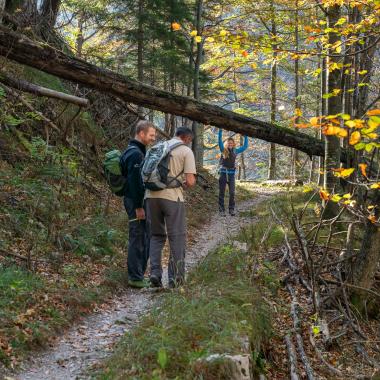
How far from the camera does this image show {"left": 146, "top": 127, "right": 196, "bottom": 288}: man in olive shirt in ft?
22.3

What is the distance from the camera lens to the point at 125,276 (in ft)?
24.9

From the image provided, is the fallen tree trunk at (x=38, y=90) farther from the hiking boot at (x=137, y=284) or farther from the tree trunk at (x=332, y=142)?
the tree trunk at (x=332, y=142)

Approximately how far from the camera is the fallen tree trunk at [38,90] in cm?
905

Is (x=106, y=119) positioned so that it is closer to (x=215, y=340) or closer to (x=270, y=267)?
(x=270, y=267)

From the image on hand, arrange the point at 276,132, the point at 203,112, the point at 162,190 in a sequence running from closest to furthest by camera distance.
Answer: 1. the point at 162,190
2. the point at 203,112
3. the point at 276,132

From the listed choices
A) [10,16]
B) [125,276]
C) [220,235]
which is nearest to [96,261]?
[125,276]

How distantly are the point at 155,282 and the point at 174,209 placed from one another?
1169mm

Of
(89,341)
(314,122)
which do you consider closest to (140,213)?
(89,341)

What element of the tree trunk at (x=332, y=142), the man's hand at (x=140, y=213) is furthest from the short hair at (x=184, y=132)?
the tree trunk at (x=332, y=142)

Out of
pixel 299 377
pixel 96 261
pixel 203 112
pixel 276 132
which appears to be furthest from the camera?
pixel 276 132

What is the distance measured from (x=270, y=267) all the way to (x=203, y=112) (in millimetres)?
3706

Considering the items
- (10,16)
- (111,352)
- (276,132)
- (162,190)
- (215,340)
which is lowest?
(111,352)

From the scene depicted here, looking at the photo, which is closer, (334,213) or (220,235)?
(334,213)

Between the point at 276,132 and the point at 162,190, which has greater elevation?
the point at 276,132
